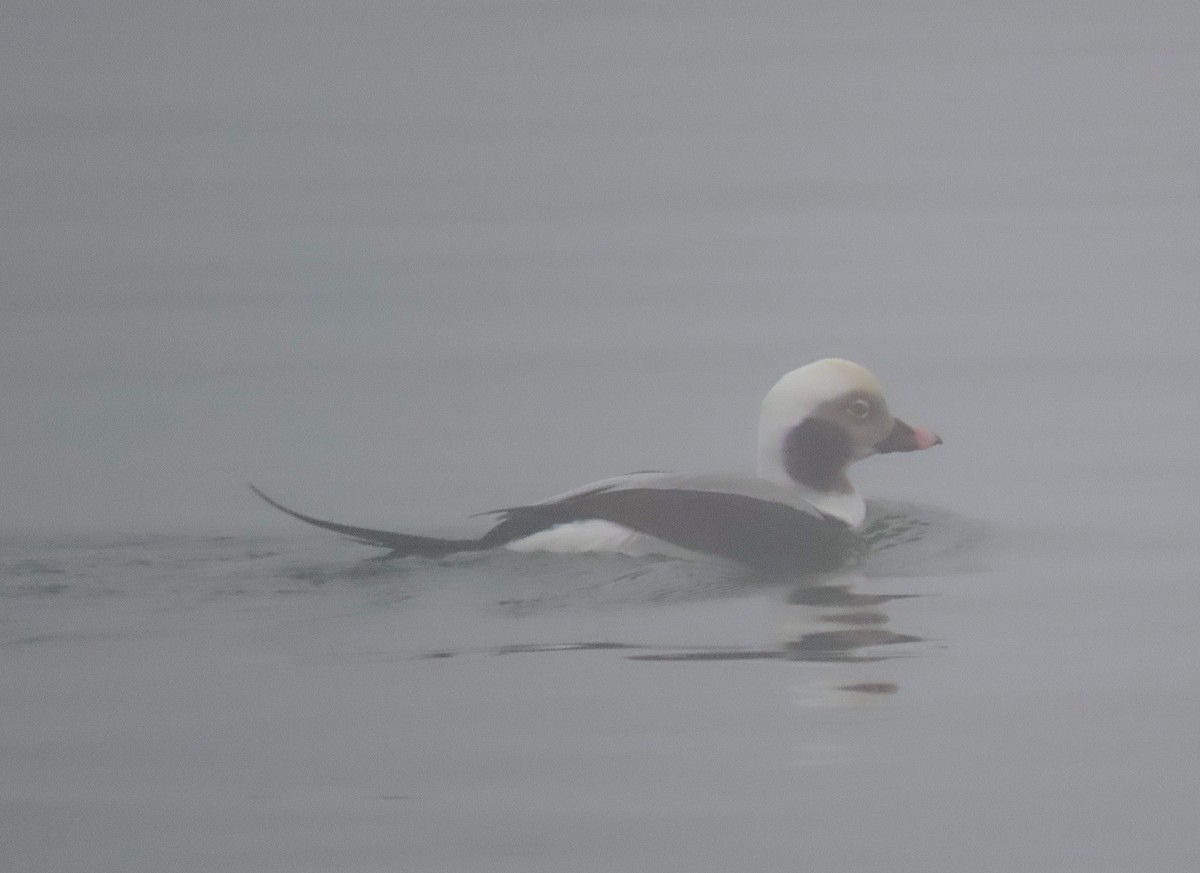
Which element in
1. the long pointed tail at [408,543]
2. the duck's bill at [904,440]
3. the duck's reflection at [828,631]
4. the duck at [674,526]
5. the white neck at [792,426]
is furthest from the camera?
the duck's bill at [904,440]

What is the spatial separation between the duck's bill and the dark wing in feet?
1.97

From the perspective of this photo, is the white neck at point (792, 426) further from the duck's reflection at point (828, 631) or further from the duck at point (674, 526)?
the duck's reflection at point (828, 631)

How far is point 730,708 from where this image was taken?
12.5ft

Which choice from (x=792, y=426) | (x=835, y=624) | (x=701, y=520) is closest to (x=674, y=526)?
(x=701, y=520)

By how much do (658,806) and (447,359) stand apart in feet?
15.2

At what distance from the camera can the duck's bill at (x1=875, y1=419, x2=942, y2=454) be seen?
18.7 feet

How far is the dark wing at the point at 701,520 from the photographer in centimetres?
508

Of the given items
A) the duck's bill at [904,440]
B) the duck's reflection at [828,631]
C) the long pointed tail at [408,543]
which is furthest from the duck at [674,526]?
the duck's bill at [904,440]

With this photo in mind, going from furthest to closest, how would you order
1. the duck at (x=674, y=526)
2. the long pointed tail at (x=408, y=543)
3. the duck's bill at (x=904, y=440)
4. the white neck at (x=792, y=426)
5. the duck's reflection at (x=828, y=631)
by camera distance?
the duck's bill at (x=904, y=440)
the white neck at (x=792, y=426)
the duck at (x=674, y=526)
the long pointed tail at (x=408, y=543)
the duck's reflection at (x=828, y=631)

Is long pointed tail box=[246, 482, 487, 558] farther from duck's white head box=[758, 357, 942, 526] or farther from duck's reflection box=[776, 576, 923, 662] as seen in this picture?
duck's white head box=[758, 357, 942, 526]

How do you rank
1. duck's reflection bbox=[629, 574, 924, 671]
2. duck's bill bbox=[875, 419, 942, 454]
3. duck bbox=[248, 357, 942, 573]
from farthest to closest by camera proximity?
duck's bill bbox=[875, 419, 942, 454] → duck bbox=[248, 357, 942, 573] → duck's reflection bbox=[629, 574, 924, 671]

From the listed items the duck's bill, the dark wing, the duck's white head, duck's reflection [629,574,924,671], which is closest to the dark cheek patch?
the duck's white head

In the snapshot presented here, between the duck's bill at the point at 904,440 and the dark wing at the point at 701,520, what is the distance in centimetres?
60

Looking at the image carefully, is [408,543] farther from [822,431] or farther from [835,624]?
[822,431]
